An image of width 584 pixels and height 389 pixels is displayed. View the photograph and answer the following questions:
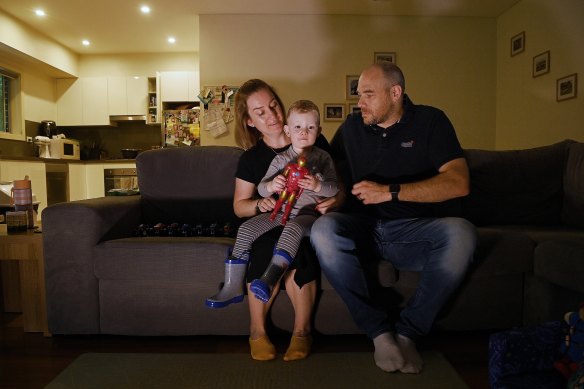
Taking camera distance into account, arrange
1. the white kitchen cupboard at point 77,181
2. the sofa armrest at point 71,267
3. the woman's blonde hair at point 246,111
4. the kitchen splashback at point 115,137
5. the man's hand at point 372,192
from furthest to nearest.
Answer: the kitchen splashback at point 115,137, the white kitchen cupboard at point 77,181, the woman's blonde hair at point 246,111, the sofa armrest at point 71,267, the man's hand at point 372,192

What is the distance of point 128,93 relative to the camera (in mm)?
5734

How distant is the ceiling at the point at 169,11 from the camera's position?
4.11 m

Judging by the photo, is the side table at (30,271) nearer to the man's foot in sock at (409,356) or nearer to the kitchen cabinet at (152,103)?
the man's foot in sock at (409,356)

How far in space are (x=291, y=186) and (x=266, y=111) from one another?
0.43 metres

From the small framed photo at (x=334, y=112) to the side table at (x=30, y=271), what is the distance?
3461mm

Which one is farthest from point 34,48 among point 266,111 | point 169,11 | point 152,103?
point 266,111

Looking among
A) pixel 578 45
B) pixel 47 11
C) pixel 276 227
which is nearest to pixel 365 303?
pixel 276 227

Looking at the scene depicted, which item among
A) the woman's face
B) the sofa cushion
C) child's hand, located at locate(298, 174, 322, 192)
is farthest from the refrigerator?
the sofa cushion

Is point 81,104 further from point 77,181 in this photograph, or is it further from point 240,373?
point 240,373

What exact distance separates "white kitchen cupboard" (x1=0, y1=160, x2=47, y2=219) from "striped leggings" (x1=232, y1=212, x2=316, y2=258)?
3.52 m

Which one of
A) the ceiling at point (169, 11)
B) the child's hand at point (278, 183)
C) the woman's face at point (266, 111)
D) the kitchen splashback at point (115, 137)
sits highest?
the ceiling at point (169, 11)

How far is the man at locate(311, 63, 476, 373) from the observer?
1340 millimetres

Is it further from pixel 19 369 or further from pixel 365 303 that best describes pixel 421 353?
pixel 19 369

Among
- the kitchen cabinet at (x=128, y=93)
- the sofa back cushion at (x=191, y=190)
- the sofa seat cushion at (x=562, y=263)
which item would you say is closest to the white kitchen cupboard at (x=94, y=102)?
the kitchen cabinet at (x=128, y=93)
